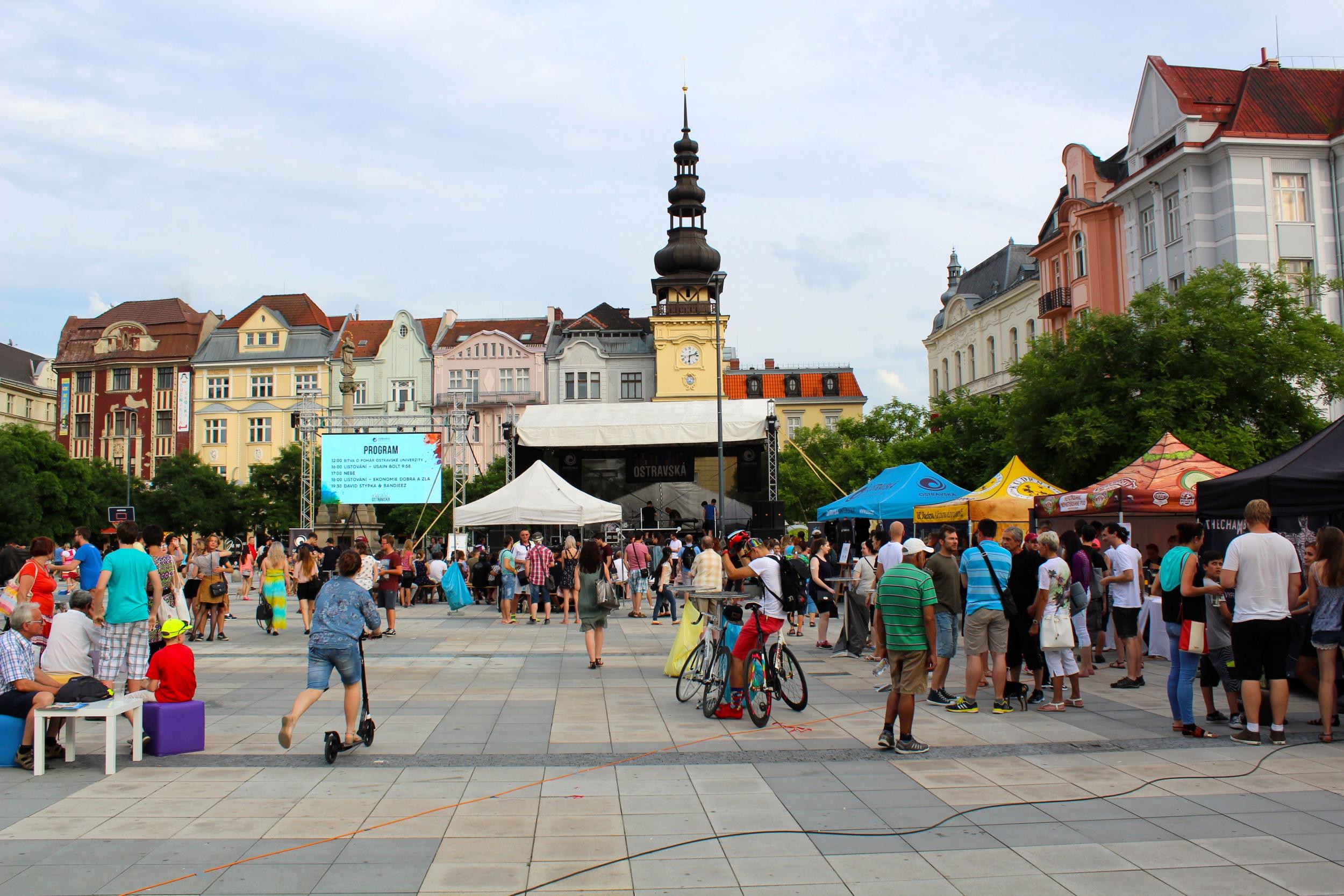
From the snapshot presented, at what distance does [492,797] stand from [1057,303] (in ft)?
138

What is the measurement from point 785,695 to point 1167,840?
4748 millimetres

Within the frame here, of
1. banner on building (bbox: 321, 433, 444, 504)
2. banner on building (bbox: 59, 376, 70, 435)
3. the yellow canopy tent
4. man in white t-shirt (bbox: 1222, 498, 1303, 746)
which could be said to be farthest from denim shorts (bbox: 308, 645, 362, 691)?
banner on building (bbox: 59, 376, 70, 435)

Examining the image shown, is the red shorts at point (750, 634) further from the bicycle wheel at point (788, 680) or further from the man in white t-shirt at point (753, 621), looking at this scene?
the bicycle wheel at point (788, 680)

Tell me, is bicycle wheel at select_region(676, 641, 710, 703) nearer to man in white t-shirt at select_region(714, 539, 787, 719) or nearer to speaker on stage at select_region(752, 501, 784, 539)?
man in white t-shirt at select_region(714, 539, 787, 719)

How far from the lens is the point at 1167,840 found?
5.55m

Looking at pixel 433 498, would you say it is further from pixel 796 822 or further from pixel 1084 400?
pixel 796 822

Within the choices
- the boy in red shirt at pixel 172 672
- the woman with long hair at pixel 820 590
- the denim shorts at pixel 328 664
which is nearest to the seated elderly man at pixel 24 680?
the boy in red shirt at pixel 172 672

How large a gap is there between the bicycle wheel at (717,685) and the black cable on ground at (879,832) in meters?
3.63

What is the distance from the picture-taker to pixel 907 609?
307 inches

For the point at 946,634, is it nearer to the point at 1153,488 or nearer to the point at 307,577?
the point at 1153,488

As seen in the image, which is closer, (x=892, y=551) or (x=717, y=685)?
(x=717, y=685)

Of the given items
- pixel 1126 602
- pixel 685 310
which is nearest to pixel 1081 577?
pixel 1126 602

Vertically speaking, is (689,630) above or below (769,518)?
below

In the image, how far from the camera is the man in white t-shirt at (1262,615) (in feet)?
26.3
